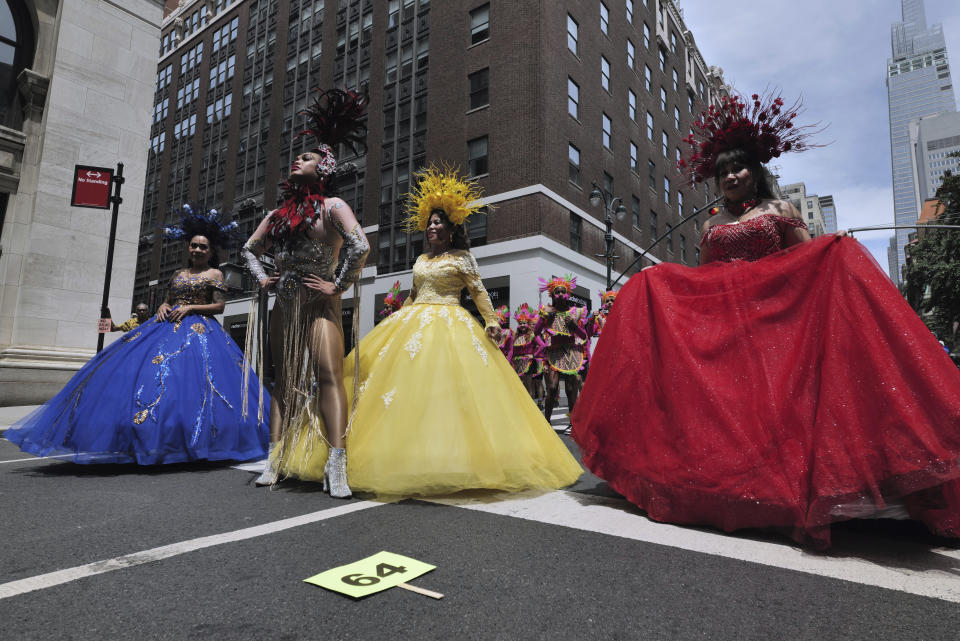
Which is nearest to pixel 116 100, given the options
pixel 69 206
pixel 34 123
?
pixel 34 123

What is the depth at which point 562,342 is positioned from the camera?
29.7ft

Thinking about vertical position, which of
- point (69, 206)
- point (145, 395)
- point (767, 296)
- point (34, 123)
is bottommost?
point (145, 395)

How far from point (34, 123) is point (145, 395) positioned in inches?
423

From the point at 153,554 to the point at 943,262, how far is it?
112 ft

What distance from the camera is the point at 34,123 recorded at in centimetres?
1154

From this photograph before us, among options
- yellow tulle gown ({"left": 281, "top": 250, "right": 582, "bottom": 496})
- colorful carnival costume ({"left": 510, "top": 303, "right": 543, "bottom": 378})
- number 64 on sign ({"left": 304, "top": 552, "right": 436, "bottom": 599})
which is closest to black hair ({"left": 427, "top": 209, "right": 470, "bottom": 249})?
yellow tulle gown ({"left": 281, "top": 250, "right": 582, "bottom": 496})

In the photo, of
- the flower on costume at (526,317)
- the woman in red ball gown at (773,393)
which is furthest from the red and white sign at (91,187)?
the woman in red ball gown at (773,393)

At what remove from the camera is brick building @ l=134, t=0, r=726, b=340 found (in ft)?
74.0

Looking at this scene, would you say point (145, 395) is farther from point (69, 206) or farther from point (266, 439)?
point (69, 206)

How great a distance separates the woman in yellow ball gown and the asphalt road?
250mm

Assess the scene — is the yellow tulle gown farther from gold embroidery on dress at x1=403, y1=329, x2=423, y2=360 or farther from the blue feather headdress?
the blue feather headdress

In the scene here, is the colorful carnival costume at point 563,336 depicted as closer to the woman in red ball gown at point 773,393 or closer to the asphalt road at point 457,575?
the woman in red ball gown at point 773,393

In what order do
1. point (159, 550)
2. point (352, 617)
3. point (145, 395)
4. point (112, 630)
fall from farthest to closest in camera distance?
point (145, 395) → point (159, 550) → point (352, 617) → point (112, 630)

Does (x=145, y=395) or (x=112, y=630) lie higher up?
(x=145, y=395)
